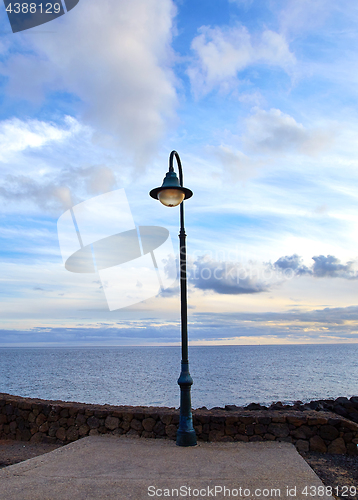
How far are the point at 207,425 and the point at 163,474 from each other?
2357mm

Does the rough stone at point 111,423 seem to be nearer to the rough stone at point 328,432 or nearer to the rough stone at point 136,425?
the rough stone at point 136,425

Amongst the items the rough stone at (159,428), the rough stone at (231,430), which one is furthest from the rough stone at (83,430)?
the rough stone at (231,430)

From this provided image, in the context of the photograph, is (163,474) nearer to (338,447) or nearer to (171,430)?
(171,430)

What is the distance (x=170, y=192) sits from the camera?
714 centimetres

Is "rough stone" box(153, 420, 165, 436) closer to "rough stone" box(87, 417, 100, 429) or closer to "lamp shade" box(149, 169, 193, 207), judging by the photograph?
"rough stone" box(87, 417, 100, 429)

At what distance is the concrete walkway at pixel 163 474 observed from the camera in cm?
436

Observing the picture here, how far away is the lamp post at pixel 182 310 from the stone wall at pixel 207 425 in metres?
0.50

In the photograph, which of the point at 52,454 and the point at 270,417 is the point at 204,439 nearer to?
the point at 270,417

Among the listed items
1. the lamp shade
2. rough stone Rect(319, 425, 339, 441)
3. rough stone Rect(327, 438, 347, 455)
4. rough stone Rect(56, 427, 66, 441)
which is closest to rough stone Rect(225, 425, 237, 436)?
rough stone Rect(319, 425, 339, 441)

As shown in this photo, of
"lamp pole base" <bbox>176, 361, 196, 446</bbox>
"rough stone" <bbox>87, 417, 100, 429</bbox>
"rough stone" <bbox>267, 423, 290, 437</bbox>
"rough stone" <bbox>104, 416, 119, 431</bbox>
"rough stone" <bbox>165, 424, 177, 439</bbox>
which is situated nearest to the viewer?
"lamp pole base" <bbox>176, 361, 196, 446</bbox>

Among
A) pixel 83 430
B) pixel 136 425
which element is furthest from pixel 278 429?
pixel 83 430

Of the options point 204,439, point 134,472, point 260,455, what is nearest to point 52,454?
point 134,472

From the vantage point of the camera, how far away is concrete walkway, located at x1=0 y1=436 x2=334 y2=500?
171 inches

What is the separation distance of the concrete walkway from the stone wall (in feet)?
1.07
